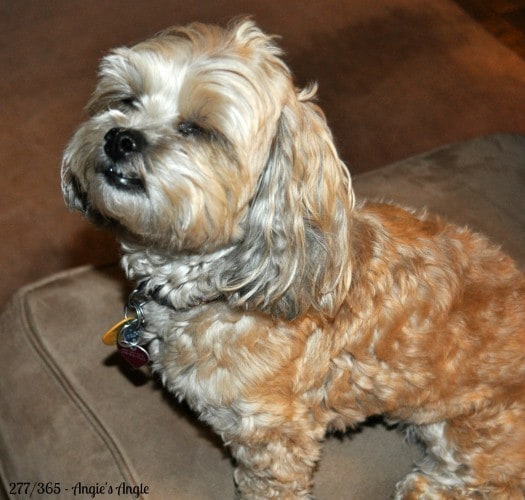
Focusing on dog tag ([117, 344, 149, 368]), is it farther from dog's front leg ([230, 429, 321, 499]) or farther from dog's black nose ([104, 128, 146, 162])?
dog's black nose ([104, 128, 146, 162])

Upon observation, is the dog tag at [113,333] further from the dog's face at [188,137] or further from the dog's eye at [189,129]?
the dog's eye at [189,129]

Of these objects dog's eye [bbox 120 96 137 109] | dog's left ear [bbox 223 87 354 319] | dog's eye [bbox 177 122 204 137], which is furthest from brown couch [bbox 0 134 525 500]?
dog's eye [bbox 177 122 204 137]

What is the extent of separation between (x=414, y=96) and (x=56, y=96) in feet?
5.93

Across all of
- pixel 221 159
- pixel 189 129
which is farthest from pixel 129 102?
pixel 221 159

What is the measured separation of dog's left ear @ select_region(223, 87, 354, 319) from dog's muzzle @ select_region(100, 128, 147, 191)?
1.13 feet

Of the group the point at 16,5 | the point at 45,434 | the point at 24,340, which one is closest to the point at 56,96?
the point at 16,5

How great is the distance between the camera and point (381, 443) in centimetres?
273

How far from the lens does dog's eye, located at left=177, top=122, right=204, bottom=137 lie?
6.73 feet

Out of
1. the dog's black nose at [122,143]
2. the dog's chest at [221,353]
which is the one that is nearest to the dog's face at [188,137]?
the dog's black nose at [122,143]

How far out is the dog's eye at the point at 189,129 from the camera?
205 centimetres

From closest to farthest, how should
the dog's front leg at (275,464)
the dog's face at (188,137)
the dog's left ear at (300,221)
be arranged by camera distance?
1. the dog's face at (188,137)
2. the dog's left ear at (300,221)
3. the dog's front leg at (275,464)

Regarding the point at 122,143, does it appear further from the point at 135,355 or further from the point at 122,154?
the point at 135,355

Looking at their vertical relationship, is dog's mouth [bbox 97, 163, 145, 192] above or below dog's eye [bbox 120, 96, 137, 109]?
below

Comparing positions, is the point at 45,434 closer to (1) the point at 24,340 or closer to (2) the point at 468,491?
(1) the point at 24,340
